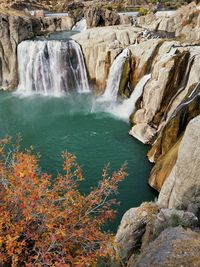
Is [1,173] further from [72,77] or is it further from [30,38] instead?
[30,38]

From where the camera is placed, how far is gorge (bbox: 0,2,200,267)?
9.69 metres

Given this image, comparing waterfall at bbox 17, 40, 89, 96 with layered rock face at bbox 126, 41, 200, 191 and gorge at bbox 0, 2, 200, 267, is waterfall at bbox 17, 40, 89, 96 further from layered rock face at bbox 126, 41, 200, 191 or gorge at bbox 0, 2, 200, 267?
layered rock face at bbox 126, 41, 200, 191

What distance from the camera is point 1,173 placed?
927 centimetres

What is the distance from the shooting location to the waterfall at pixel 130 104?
2559 cm

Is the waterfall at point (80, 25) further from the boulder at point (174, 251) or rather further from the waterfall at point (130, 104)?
the boulder at point (174, 251)

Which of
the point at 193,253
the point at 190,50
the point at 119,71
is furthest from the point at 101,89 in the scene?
the point at 193,253

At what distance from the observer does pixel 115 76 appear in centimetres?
2878

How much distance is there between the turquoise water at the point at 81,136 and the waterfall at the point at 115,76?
1922 mm

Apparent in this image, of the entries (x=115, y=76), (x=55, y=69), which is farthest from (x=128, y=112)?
(x=55, y=69)

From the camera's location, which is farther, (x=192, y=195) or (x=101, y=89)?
(x=101, y=89)

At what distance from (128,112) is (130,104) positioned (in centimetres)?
79

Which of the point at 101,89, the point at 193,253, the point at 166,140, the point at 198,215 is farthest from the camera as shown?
the point at 101,89

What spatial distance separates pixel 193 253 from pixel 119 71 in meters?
23.4

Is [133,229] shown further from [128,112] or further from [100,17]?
[100,17]
